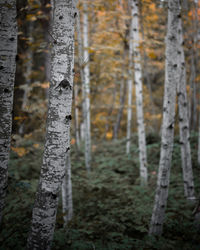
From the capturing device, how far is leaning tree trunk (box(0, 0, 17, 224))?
7.11 feet

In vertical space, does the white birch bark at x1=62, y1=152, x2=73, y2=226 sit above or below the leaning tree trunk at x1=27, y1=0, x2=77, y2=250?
below

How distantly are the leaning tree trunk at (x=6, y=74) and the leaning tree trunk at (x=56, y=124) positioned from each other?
1.91 ft

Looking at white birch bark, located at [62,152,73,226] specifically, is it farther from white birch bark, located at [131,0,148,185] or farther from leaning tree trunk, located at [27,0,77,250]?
white birch bark, located at [131,0,148,185]

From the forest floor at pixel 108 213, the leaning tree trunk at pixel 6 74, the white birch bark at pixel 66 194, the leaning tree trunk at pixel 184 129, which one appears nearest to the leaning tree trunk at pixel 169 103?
the forest floor at pixel 108 213

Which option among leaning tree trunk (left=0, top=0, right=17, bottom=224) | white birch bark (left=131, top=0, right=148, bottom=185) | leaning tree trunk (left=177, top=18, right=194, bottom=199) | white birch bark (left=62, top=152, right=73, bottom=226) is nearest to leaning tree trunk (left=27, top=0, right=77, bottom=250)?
leaning tree trunk (left=0, top=0, right=17, bottom=224)

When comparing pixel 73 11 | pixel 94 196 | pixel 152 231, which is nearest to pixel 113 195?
pixel 94 196

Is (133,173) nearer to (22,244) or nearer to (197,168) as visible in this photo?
(197,168)

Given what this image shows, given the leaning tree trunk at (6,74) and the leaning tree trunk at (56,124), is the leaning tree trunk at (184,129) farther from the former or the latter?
the leaning tree trunk at (6,74)

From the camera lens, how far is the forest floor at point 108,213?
278cm

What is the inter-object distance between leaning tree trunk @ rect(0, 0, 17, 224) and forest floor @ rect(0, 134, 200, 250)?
0.54 metres

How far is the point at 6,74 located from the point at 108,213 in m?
3.58

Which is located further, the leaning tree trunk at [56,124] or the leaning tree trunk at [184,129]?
the leaning tree trunk at [184,129]

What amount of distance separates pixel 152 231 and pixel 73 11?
3.71 metres

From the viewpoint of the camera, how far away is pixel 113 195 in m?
5.16
